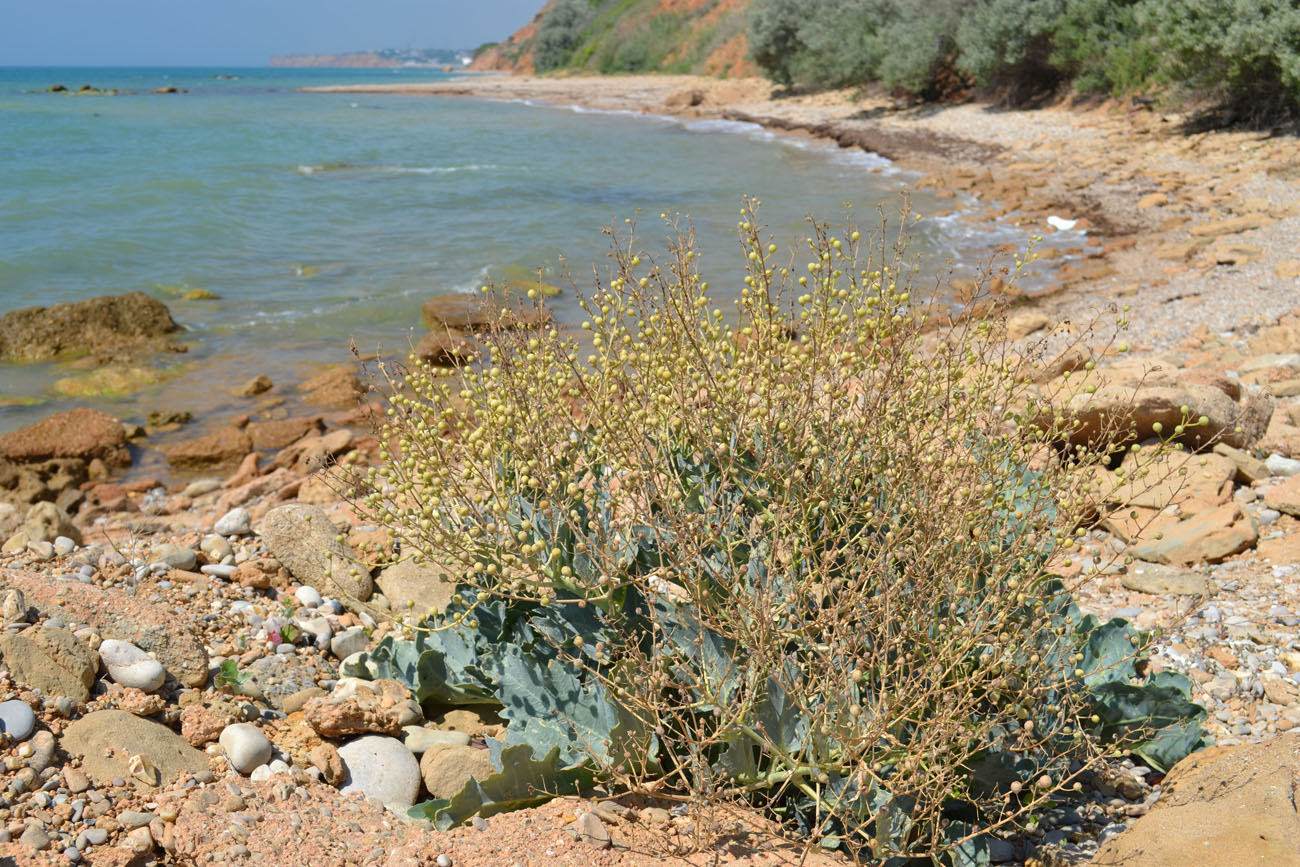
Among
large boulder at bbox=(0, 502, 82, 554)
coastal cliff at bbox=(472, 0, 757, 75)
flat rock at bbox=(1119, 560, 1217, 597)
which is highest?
coastal cliff at bbox=(472, 0, 757, 75)

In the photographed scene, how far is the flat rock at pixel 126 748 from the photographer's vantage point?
9.34 feet

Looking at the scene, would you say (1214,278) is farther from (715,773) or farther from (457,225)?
(457,225)

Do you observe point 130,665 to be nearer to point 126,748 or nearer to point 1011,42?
point 126,748

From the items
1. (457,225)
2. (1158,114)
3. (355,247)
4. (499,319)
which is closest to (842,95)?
(1158,114)

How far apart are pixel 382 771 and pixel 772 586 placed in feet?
5.09

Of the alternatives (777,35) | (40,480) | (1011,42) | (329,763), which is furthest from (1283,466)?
(777,35)

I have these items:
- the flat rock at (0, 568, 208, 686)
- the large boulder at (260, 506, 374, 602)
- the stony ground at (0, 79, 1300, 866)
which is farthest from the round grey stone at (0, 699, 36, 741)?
the large boulder at (260, 506, 374, 602)

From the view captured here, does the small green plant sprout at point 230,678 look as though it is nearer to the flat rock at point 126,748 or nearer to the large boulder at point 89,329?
the flat rock at point 126,748

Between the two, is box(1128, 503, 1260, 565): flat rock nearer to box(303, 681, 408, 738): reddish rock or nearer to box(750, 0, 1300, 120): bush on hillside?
box(303, 681, 408, 738): reddish rock

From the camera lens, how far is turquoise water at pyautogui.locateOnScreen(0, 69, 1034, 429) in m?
11.9

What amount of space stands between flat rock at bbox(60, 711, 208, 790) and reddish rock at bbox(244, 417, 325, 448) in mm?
5668

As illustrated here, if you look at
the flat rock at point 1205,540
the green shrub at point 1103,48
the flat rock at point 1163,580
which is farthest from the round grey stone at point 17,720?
the green shrub at point 1103,48

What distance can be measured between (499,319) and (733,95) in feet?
157

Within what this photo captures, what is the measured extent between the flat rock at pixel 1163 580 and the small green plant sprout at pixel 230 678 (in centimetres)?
385
